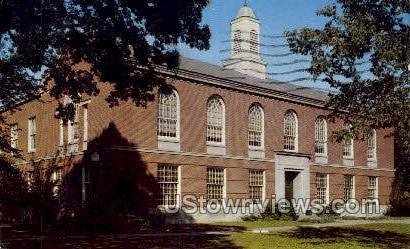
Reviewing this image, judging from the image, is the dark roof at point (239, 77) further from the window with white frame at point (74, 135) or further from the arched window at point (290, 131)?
the window with white frame at point (74, 135)

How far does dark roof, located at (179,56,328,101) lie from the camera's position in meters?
30.6

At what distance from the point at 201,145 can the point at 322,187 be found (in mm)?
12665

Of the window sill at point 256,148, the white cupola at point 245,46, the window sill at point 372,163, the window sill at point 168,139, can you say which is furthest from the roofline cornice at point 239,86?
the window sill at point 372,163

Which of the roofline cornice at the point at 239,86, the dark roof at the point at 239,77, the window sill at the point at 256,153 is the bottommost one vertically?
the window sill at the point at 256,153

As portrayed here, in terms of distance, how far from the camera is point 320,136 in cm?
3778

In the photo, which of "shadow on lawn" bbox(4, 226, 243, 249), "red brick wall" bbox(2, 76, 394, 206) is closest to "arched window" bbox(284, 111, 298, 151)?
"red brick wall" bbox(2, 76, 394, 206)

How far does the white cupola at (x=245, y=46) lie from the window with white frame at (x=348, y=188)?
1104 centimetres

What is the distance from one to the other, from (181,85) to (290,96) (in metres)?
10.0

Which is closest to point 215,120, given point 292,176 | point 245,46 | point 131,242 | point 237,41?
point 292,176

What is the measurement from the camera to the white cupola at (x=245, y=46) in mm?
41781

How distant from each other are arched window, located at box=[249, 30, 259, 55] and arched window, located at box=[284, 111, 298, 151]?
8.61 m

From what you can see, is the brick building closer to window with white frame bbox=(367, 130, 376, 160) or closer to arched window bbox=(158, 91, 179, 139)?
arched window bbox=(158, 91, 179, 139)

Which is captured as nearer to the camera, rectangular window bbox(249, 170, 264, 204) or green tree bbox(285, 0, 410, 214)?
green tree bbox(285, 0, 410, 214)

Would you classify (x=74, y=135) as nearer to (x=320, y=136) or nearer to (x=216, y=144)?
(x=216, y=144)
